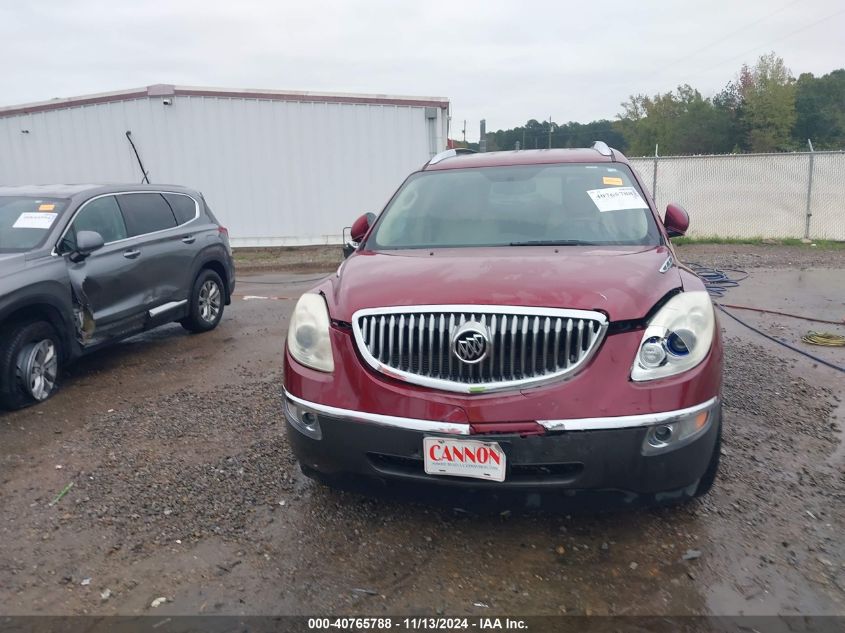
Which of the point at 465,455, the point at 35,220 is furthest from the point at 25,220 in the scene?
the point at 465,455

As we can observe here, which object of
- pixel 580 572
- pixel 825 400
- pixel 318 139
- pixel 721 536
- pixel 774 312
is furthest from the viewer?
pixel 318 139

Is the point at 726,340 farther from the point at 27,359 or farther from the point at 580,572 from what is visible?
the point at 27,359

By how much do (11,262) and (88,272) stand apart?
0.68 m

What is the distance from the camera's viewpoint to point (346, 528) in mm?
3305

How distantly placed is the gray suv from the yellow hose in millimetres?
6262

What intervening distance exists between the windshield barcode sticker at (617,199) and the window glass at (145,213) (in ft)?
14.7

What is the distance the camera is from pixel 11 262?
5.12 m

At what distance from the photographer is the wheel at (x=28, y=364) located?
4969 millimetres

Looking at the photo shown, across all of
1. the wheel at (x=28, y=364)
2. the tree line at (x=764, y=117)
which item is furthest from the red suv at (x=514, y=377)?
the tree line at (x=764, y=117)

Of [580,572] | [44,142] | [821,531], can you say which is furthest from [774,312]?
[44,142]

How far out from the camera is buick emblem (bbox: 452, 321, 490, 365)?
2.80 metres

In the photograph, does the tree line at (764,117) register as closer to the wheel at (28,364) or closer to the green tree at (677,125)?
the green tree at (677,125)

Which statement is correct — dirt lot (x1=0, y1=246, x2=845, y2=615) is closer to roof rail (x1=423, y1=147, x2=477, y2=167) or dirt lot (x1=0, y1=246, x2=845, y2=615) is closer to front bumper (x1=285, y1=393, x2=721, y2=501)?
front bumper (x1=285, y1=393, x2=721, y2=501)

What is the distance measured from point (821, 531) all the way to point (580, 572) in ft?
3.96
